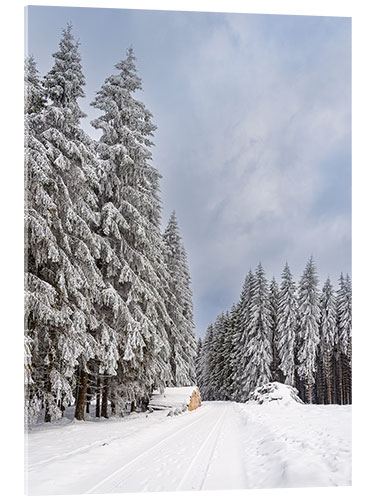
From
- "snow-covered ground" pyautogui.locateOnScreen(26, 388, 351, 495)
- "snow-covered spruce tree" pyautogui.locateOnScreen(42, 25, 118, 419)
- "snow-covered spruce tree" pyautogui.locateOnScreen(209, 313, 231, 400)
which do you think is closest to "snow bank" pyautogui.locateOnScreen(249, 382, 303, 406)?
"snow-covered ground" pyautogui.locateOnScreen(26, 388, 351, 495)

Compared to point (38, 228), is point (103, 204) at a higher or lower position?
higher

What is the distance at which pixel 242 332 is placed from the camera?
15.2 m

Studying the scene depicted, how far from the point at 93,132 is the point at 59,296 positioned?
4.39 m

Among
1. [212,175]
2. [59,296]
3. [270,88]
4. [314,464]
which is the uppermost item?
[270,88]

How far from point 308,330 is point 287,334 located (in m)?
0.89

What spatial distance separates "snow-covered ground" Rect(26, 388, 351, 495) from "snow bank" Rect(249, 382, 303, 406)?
845 millimetres

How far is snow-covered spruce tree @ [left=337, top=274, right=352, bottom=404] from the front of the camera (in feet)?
20.0

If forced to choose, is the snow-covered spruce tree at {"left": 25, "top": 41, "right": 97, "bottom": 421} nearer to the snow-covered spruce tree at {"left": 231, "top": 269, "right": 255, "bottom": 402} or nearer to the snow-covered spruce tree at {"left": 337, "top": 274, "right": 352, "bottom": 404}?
the snow-covered spruce tree at {"left": 231, "top": 269, "right": 255, "bottom": 402}

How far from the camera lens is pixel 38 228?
6.14 metres

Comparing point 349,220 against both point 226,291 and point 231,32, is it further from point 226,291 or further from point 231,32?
point 231,32

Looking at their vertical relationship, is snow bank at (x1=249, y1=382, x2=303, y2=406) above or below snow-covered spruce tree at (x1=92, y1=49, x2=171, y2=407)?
below

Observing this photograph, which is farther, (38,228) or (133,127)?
(133,127)

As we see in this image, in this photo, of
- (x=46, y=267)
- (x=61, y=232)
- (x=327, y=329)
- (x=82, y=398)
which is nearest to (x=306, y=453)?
(x=327, y=329)

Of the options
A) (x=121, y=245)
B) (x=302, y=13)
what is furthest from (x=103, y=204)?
(x=302, y=13)
